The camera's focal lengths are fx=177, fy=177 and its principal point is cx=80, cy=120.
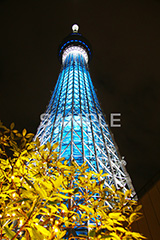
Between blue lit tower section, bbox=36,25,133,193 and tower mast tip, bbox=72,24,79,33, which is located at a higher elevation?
tower mast tip, bbox=72,24,79,33

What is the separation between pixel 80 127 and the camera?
41.6 feet

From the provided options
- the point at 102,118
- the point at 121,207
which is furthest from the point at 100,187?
the point at 102,118

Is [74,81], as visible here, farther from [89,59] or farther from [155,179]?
[155,179]

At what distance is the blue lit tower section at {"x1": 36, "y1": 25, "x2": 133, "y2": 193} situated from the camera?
35.8ft

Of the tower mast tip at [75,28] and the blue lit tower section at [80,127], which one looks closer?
the blue lit tower section at [80,127]

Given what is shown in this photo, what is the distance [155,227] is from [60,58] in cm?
3054

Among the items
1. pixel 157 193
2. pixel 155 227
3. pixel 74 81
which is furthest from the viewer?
pixel 74 81

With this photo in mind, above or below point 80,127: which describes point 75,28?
above

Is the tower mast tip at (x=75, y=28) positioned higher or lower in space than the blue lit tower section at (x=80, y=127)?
higher

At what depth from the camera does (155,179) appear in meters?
3.96

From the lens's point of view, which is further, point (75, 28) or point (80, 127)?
point (75, 28)

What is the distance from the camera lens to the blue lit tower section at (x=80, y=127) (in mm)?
10914

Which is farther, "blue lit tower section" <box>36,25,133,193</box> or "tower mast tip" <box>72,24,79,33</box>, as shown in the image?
"tower mast tip" <box>72,24,79,33</box>

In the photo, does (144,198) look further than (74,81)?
No
